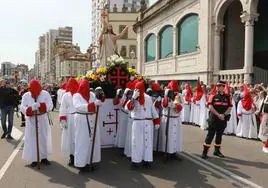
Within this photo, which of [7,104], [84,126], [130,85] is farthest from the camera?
[7,104]

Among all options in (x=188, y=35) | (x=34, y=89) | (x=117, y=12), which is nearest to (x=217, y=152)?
(x=34, y=89)

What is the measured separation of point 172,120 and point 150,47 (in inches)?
1014

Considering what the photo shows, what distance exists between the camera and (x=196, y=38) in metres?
23.5

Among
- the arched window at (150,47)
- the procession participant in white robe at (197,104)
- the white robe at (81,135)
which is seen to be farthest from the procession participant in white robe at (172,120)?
the arched window at (150,47)

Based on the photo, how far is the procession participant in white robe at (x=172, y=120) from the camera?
28.1 ft

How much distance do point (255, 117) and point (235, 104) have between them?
1.26m

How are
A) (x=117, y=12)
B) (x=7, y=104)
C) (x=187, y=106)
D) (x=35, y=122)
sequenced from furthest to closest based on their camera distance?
(x=117, y=12), (x=187, y=106), (x=7, y=104), (x=35, y=122)

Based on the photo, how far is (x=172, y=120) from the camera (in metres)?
8.70

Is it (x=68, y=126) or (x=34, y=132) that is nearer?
(x=68, y=126)

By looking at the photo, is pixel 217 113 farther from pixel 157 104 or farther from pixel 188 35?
pixel 188 35

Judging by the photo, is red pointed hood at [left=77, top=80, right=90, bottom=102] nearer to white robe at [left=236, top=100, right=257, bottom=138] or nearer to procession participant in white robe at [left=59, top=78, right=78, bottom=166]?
procession participant in white robe at [left=59, top=78, right=78, bottom=166]

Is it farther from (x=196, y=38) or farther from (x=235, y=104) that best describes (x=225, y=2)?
(x=235, y=104)

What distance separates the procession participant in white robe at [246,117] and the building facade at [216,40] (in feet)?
19.8

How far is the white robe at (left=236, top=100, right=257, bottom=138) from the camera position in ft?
40.3
